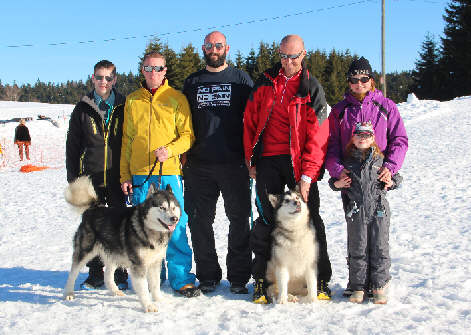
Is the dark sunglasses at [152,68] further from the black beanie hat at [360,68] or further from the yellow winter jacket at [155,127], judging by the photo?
the black beanie hat at [360,68]

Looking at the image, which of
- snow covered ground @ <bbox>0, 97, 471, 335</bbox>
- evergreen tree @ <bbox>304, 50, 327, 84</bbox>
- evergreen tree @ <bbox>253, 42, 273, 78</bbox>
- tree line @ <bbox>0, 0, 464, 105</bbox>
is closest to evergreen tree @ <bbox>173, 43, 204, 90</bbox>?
tree line @ <bbox>0, 0, 464, 105</bbox>

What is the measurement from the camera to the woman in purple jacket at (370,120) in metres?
3.57

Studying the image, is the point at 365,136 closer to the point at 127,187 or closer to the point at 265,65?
the point at 127,187

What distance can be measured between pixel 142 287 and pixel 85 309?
0.60 m

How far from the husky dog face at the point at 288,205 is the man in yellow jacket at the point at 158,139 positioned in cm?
103

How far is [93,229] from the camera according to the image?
4.12 meters

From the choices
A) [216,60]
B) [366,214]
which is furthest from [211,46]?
[366,214]

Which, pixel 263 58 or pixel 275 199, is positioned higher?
pixel 263 58

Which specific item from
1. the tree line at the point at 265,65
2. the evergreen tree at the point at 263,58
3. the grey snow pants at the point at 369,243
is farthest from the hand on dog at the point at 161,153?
the evergreen tree at the point at 263,58

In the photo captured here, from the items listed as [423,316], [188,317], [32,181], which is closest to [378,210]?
[423,316]

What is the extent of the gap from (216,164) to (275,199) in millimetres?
756

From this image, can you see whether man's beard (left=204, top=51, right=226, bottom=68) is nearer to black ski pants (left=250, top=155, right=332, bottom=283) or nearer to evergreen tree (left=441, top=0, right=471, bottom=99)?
black ski pants (left=250, top=155, right=332, bottom=283)

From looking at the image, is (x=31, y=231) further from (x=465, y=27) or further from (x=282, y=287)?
(x=465, y=27)

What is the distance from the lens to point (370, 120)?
11.9 feet
